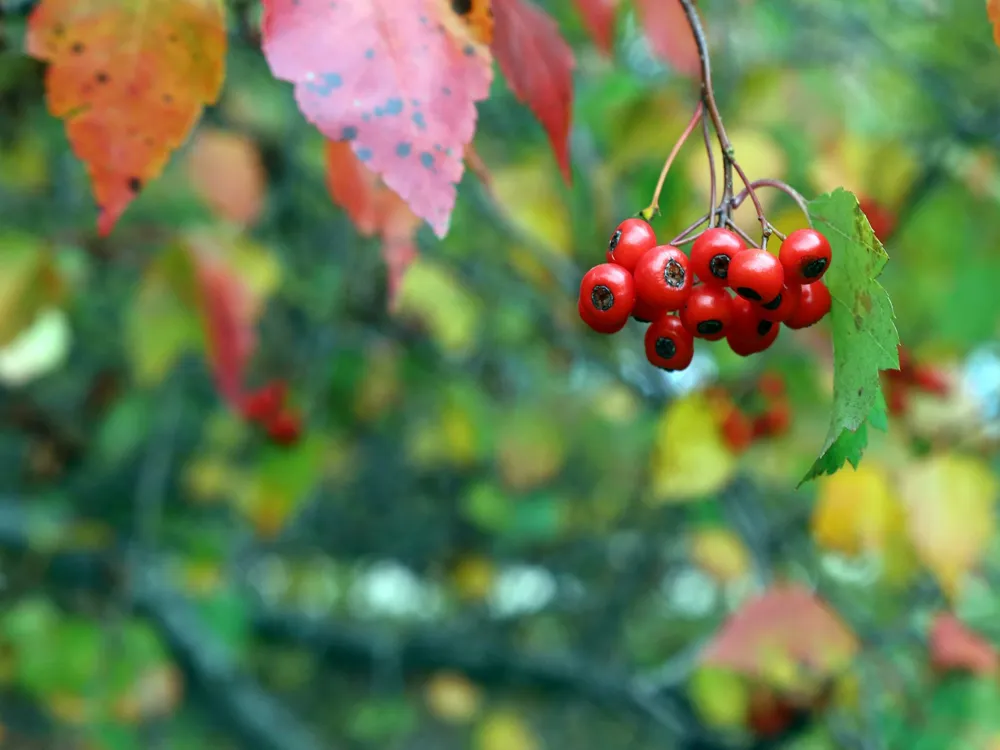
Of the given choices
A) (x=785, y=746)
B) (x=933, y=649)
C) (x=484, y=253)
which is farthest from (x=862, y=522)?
(x=484, y=253)

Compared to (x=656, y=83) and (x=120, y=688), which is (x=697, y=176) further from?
(x=120, y=688)

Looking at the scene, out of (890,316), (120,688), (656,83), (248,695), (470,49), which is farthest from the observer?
(248,695)

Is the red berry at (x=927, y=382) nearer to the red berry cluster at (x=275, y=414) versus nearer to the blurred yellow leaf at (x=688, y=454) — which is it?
the blurred yellow leaf at (x=688, y=454)

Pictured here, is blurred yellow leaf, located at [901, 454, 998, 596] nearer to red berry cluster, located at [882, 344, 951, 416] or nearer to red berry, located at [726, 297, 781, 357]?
red berry cluster, located at [882, 344, 951, 416]

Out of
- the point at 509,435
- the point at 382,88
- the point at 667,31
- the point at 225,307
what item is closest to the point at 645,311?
the point at 382,88

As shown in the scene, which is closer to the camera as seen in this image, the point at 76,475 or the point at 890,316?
the point at 890,316

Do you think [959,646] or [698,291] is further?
[959,646]

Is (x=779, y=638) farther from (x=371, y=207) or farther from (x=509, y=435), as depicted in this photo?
(x=509, y=435)
